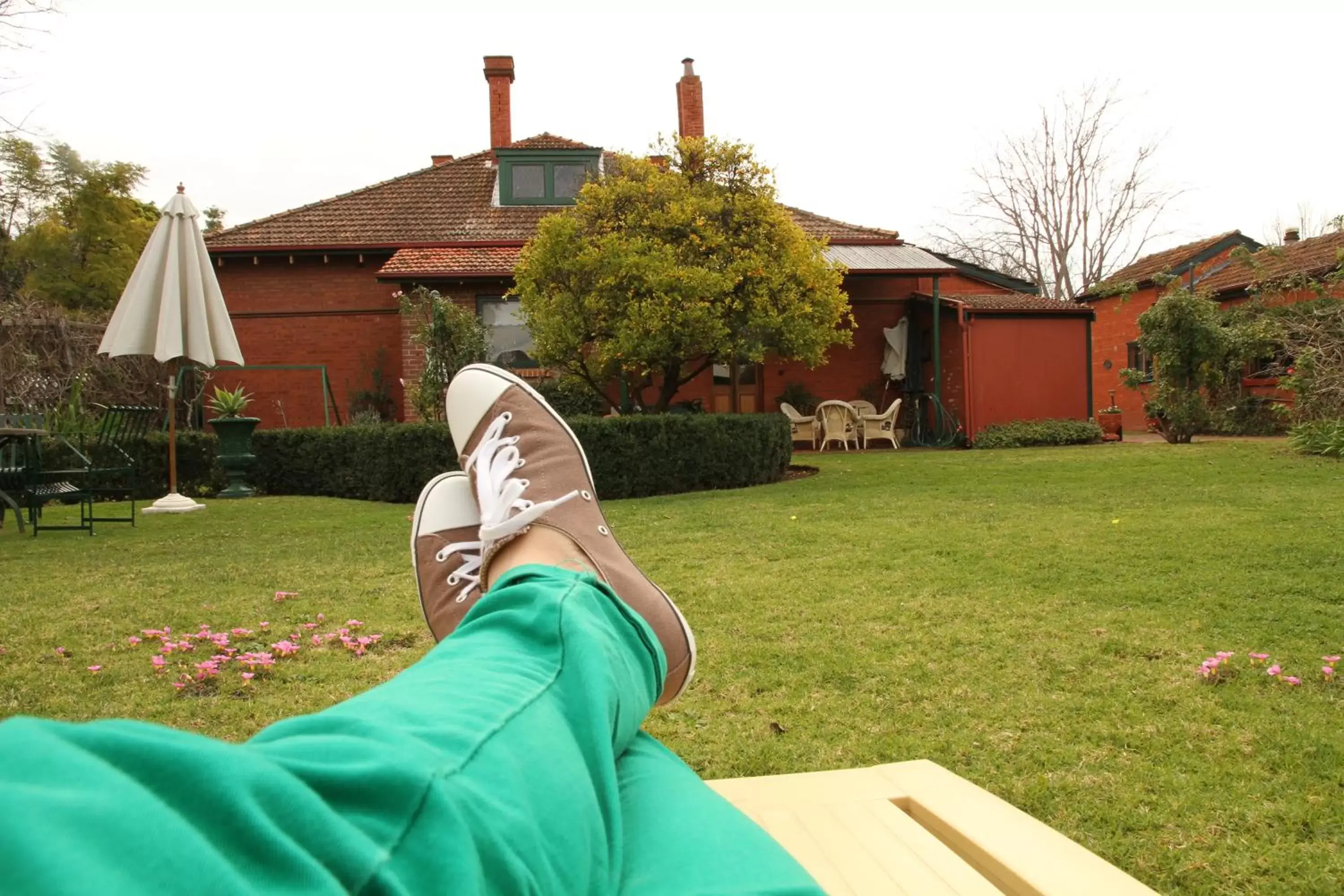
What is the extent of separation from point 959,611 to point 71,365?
1335 centimetres

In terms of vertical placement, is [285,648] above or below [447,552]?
below

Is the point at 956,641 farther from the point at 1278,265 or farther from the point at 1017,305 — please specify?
the point at 1278,265

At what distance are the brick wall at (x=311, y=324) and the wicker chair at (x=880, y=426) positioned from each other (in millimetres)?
7516

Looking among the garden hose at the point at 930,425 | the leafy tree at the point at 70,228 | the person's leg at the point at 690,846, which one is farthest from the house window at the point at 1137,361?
the leafy tree at the point at 70,228

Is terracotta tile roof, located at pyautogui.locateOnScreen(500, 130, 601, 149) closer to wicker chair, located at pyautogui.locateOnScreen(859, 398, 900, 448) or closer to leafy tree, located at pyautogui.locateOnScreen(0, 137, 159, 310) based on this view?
wicker chair, located at pyautogui.locateOnScreen(859, 398, 900, 448)

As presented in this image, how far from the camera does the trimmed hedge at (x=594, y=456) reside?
7.80 m

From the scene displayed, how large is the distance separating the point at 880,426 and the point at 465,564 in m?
12.3

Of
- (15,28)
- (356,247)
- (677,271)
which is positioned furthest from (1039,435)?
(15,28)

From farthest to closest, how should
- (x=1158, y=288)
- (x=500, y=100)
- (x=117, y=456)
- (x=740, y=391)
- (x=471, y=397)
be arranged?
(x=1158, y=288), (x=500, y=100), (x=740, y=391), (x=117, y=456), (x=471, y=397)

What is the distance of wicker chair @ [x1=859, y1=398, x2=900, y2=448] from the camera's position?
13.4 meters

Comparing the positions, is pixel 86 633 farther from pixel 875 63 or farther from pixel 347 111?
pixel 347 111

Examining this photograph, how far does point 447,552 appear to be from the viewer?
6.71 feet

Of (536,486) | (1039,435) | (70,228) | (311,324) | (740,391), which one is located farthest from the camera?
(70,228)

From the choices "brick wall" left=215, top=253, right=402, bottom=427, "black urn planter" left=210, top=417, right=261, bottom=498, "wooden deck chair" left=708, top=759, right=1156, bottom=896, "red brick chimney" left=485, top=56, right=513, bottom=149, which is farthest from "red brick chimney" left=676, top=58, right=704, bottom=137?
"wooden deck chair" left=708, top=759, right=1156, bottom=896
